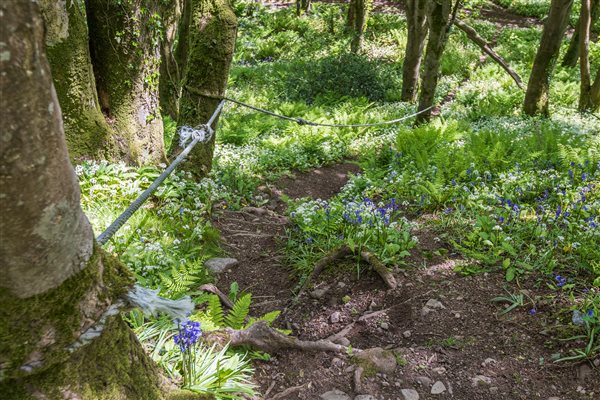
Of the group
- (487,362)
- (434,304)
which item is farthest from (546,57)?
(487,362)

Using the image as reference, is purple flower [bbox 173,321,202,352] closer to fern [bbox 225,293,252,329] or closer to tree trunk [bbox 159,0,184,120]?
fern [bbox 225,293,252,329]

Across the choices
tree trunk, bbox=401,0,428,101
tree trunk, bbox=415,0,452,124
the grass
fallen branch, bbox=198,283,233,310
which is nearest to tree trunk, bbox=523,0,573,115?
the grass

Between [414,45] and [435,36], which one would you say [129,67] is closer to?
[435,36]

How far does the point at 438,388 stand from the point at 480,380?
0.92 ft

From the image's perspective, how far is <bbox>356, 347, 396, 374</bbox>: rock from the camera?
3.00 meters

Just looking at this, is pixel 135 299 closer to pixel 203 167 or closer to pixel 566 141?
pixel 203 167

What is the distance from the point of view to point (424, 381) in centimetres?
298

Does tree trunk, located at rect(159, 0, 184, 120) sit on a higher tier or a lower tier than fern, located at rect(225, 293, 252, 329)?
higher

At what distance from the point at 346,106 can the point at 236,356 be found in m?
10.0

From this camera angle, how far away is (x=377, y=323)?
12.0 ft

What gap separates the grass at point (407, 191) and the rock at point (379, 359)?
51 centimetres

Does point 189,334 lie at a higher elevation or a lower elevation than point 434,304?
higher

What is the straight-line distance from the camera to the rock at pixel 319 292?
414cm

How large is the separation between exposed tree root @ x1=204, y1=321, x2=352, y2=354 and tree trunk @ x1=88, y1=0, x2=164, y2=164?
3366 millimetres
